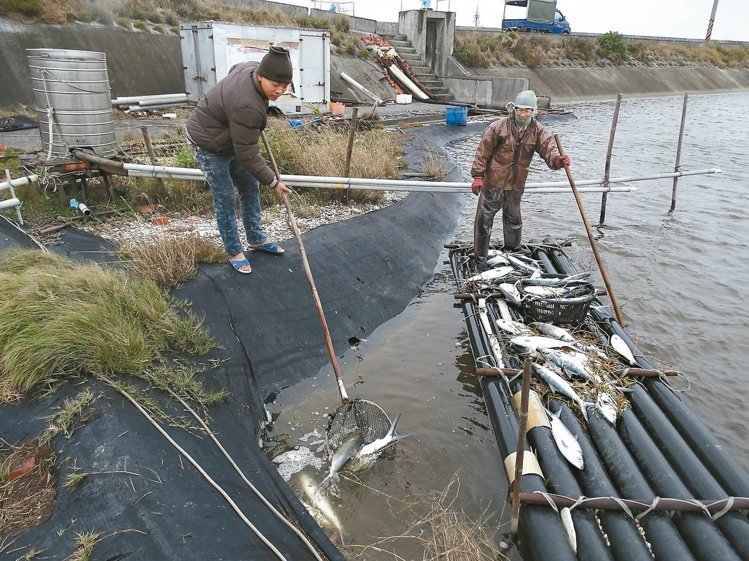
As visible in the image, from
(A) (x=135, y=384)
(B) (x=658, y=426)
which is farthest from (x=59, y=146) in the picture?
(B) (x=658, y=426)

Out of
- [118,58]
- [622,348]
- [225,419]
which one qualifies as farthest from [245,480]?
[118,58]

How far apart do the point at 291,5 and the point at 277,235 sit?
22881 millimetres

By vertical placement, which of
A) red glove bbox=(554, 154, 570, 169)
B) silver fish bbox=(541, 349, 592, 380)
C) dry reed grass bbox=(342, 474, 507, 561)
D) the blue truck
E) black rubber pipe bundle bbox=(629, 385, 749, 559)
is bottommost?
dry reed grass bbox=(342, 474, 507, 561)

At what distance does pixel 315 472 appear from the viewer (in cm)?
455

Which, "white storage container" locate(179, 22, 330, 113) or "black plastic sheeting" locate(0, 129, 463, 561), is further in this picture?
"white storage container" locate(179, 22, 330, 113)

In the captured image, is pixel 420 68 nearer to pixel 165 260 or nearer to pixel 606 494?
pixel 165 260

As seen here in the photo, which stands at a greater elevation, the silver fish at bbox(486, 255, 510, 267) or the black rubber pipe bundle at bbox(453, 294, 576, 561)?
the silver fish at bbox(486, 255, 510, 267)

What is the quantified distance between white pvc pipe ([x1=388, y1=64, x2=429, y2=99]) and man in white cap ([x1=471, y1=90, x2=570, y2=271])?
57.9 ft

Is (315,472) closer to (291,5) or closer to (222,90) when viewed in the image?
(222,90)

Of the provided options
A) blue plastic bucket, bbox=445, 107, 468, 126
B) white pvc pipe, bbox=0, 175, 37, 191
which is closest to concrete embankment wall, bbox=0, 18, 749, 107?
blue plastic bucket, bbox=445, 107, 468, 126

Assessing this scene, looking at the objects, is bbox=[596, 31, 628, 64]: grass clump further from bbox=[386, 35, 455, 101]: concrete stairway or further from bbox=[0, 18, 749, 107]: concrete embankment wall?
bbox=[386, 35, 455, 101]: concrete stairway

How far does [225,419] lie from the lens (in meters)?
4.40

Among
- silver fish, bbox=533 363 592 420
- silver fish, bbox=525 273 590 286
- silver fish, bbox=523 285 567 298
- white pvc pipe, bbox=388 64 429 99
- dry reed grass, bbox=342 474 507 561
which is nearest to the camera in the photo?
dry reed grass, bbox=342 474 507 561

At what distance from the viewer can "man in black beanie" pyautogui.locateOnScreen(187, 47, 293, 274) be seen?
4988 millimetres
